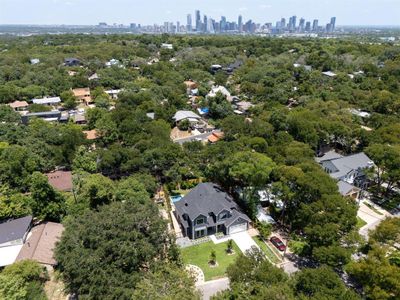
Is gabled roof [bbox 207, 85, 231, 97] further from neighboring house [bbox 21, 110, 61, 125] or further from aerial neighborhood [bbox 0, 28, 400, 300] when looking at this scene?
neighboring house [bbox 21, 110, 61, 125]

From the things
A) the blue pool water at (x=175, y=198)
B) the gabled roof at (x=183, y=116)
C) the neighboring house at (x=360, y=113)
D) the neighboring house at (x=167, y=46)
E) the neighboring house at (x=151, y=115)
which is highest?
the neighboring house at (x=167, y=46)

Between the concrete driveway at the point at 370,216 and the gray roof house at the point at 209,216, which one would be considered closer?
the gray roof house at the point at 209,216

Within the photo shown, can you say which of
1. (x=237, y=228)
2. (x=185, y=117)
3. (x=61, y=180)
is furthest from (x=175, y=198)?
(x=185, y=117)

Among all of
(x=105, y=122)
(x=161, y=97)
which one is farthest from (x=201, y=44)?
(x=105, y=122)

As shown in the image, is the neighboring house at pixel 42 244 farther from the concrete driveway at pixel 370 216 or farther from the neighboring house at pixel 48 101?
the neighboring house at pixel 48 101

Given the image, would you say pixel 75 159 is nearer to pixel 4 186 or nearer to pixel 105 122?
pixel 4 186

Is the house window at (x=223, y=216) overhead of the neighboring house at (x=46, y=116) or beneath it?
beneath

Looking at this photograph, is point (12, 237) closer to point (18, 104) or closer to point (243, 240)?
point (243, 240)

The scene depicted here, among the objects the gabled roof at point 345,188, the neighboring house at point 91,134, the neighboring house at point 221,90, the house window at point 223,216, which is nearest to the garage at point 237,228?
the house window at point 223,216

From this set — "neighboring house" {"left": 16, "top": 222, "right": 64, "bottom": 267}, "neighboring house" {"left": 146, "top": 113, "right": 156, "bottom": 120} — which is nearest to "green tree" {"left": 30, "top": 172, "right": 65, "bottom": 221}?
"neighboring house" {"left": 16, "top": 222, "right": 64, "bottom": 267}
